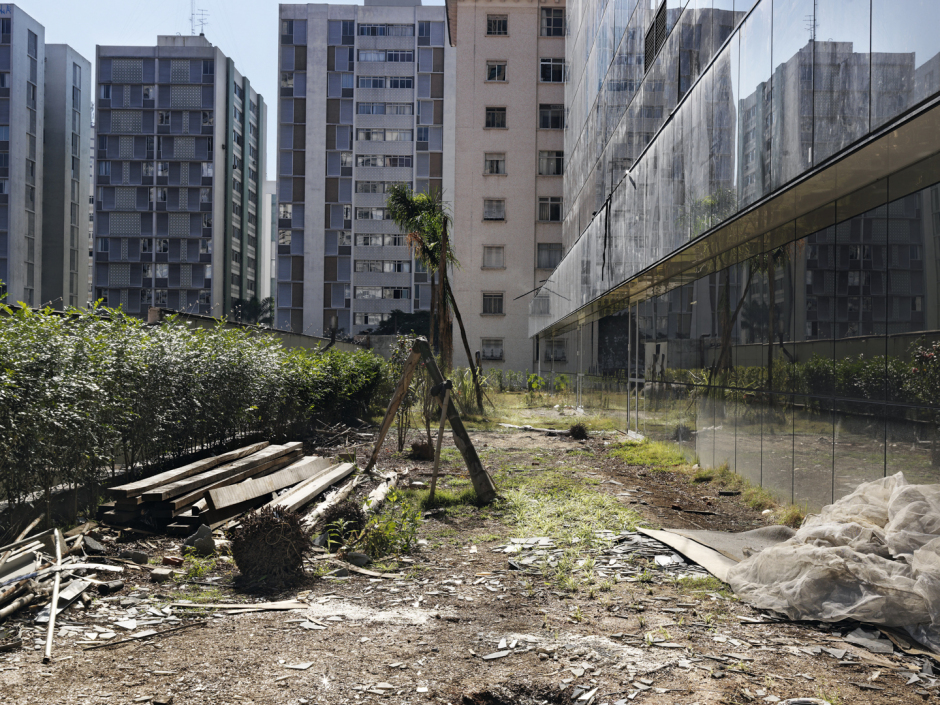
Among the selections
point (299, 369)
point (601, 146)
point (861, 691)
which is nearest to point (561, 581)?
point (861, 691)

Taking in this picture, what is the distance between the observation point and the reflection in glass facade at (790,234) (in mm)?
5484

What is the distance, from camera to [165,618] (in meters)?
4.62

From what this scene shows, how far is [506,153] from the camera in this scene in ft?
138

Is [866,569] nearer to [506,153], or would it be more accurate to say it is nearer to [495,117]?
[506,153]

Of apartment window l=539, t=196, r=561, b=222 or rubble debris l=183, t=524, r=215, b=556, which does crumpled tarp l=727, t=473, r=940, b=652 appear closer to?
rubble debris l=183, t=524, r=215, b=556

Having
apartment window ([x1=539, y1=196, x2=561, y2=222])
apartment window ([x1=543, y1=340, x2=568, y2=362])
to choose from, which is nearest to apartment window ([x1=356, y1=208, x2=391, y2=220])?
apartment window ([x1=539, y1=196, x2=561, y2=222])

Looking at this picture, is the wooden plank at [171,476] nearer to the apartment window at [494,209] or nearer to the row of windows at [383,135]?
the apartment window at [494,209]

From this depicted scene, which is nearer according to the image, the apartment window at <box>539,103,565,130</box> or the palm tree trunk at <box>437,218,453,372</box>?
the palm tree trunk at <box>437,218,453,372</box>

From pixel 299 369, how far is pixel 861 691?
10040 mm

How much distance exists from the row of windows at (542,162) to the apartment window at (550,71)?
392cm

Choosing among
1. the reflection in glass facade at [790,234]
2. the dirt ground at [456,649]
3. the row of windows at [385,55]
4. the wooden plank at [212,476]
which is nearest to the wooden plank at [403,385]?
the wooden plank at [212,476]

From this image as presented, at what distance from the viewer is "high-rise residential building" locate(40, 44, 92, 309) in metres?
68.6

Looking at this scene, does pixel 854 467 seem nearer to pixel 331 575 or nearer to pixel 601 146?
pixel 331 575

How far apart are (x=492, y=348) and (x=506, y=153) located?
10.9 m
